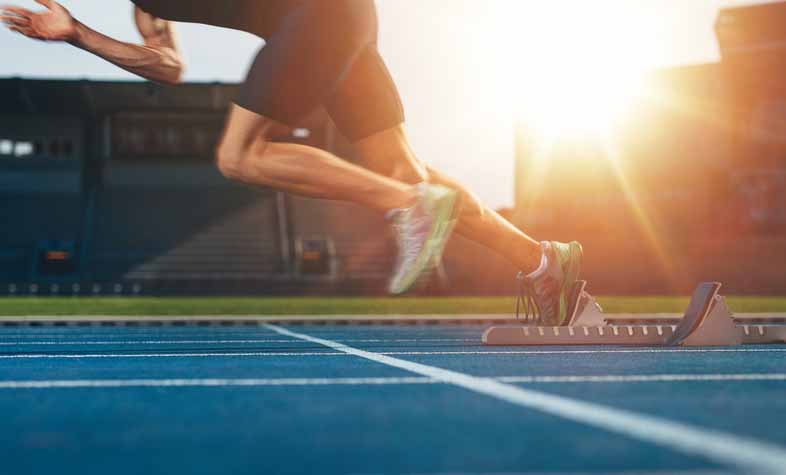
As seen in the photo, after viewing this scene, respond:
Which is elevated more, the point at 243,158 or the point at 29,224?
the point at 29,224

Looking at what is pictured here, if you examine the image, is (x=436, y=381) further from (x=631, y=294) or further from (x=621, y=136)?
(x=621, y=136)

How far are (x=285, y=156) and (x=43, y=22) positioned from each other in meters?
1.39

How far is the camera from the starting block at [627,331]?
6.50 metres

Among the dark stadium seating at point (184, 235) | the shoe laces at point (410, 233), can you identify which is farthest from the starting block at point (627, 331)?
the dark stadium seating at point (184, 235)

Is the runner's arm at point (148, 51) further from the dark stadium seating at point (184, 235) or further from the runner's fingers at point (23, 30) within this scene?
the dark stadium seating at point (184, 235)

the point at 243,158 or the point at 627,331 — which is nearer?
the point at 243,158

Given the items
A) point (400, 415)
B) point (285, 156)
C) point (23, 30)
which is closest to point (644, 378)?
point (400, 415)

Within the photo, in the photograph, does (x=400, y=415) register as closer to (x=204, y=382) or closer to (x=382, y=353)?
(x=204, y=382)

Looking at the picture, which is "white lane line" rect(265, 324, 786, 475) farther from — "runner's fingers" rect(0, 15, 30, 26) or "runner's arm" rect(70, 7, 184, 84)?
"runner's fingers" rect(0, 15, 30, 26)

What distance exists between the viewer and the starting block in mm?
6496

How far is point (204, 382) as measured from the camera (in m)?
4.34

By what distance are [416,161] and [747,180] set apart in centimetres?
3116

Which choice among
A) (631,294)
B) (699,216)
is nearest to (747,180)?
(699,216)

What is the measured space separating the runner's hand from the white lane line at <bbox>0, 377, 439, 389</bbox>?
179cm
